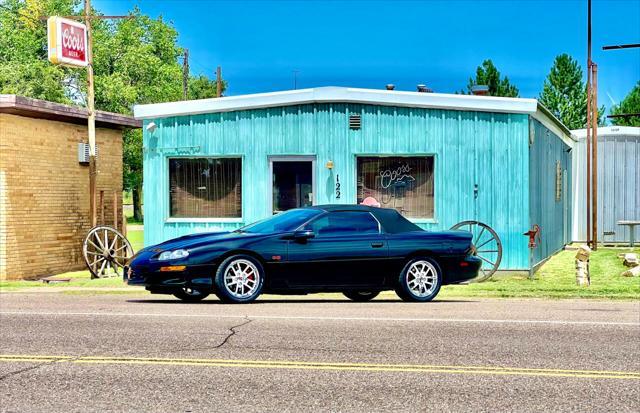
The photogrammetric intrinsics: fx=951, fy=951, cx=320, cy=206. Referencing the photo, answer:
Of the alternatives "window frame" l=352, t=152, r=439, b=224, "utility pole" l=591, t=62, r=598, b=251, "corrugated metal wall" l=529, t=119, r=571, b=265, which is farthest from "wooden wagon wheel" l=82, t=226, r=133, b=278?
"utility pole" l=591, t=62, r=598, b=251

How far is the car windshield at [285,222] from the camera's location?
14305mm

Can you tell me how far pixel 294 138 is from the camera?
2038 centimetres

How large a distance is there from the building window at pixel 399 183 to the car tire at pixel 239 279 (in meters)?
6.75

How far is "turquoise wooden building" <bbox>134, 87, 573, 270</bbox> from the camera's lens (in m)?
19.8

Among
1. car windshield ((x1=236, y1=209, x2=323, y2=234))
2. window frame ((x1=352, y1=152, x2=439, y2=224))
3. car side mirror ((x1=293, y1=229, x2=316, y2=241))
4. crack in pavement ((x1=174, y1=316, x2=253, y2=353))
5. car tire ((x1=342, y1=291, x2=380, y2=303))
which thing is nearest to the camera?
crack in pavement ((x1=174, y1=316, x2=253, y2=353))

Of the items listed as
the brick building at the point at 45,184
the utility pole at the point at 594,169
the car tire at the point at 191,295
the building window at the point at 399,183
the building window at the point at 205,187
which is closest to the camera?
the car tire at the point at 191,295

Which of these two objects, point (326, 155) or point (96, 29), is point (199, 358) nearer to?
point (326, 155)

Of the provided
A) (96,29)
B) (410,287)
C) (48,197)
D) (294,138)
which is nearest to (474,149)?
(294,138)

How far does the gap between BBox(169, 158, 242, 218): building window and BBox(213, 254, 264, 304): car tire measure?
7050 mm

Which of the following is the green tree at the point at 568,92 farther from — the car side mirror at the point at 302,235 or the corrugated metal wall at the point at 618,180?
the car side mirror at the point at 302,235

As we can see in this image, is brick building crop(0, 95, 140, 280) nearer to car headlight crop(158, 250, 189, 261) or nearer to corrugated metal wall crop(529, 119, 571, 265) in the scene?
car headlight crop(158, 250, 189, 261)

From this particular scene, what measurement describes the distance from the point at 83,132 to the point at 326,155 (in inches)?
356

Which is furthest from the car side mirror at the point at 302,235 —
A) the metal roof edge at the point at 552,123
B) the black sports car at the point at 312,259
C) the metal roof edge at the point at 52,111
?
the metal roof edge at the point at 52,111

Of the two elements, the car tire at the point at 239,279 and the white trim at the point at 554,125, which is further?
the white trim at the point at 554,125
